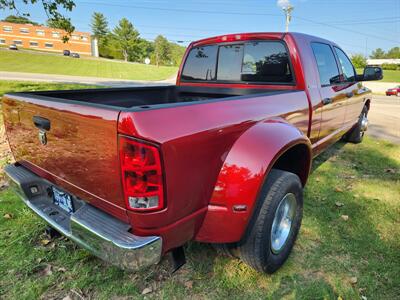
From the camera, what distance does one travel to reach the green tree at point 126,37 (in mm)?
80500

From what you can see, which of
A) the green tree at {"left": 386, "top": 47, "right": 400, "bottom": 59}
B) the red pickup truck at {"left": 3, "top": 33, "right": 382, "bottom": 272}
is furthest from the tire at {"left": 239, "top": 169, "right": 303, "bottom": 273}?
the green tree at {"left": 386, "top": 47, "right": 400, "bottom": 59}

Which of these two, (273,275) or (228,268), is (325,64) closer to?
(273,275)

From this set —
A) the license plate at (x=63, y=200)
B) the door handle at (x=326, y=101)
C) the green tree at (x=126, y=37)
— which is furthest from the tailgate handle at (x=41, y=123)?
the green tree at (x=126, y=37)

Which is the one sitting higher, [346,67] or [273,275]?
[346,67]

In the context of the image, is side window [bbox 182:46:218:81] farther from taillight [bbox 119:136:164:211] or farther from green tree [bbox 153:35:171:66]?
green tree [bbox 153:35:171:66]

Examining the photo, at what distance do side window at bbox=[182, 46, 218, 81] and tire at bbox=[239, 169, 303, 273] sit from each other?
1919 millimetres

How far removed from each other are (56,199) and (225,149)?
132 cm

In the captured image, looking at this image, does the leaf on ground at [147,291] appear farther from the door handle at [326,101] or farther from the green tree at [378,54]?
the green tree at [378,54]

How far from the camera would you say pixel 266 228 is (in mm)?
2010

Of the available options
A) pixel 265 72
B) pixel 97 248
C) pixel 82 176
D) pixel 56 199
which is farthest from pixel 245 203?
pixel 265 72

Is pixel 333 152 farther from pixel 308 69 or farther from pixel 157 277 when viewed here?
pixel 157 277

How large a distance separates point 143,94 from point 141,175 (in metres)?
2.33

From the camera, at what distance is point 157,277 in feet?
7.36

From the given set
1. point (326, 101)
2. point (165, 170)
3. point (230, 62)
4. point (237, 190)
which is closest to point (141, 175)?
point (165, 170)
